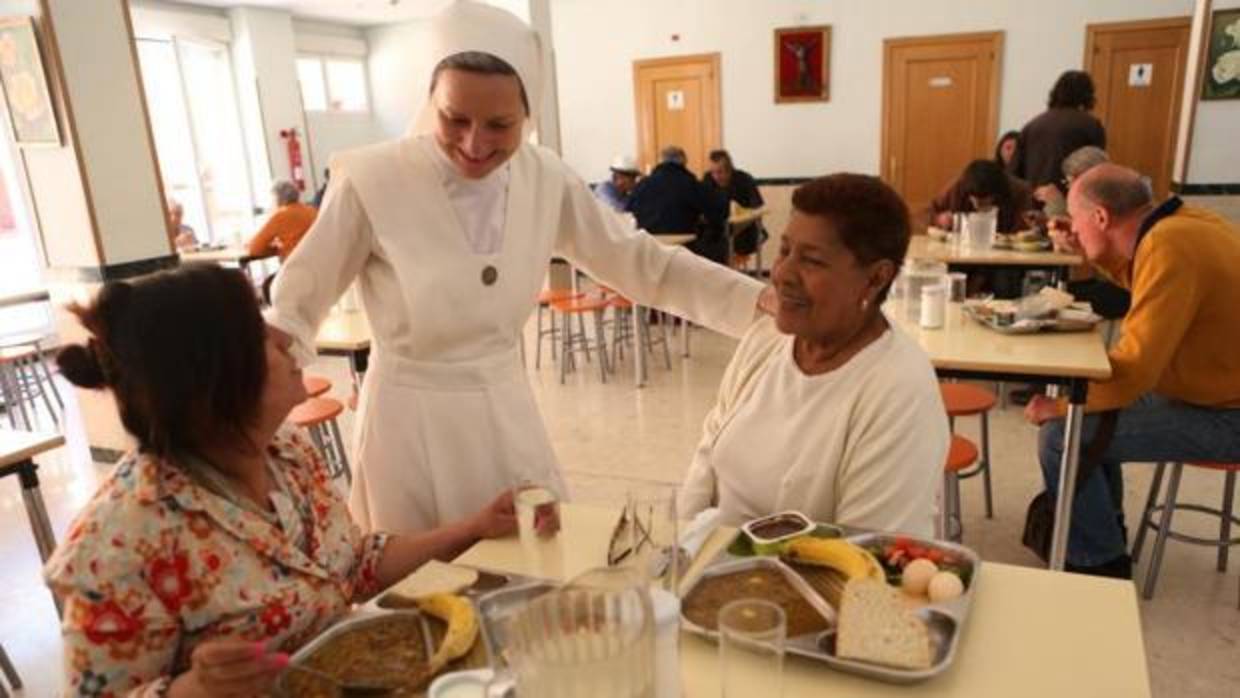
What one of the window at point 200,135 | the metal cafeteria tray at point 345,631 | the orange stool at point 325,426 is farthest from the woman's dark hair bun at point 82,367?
the window at point 200,135

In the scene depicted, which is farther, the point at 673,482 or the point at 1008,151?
the point at 1008,151

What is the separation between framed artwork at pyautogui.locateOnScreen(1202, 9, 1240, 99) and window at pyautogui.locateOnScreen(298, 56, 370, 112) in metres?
8.74

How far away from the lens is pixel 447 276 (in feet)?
5.38

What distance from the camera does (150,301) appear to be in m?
1.05

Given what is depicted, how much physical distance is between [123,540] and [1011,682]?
111 centimetres

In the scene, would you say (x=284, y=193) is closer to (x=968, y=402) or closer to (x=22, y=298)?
(x=22, y=298)

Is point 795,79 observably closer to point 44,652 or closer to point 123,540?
point 44,652

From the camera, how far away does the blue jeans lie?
2.57 metres

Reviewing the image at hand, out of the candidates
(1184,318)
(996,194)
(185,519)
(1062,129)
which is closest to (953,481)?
(1184,318)

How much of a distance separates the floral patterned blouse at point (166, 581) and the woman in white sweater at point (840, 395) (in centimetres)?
83

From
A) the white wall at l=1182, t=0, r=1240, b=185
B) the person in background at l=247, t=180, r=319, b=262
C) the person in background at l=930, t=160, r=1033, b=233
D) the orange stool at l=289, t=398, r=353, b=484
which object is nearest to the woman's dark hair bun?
the orange stool at l=289, t=398, r=353, b=484

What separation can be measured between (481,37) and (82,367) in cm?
92

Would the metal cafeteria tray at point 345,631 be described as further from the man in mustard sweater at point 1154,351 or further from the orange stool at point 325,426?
the man in mustard sweater at point 1154,351

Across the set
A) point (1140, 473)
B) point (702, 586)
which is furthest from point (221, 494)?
point (1140, 473)
